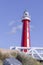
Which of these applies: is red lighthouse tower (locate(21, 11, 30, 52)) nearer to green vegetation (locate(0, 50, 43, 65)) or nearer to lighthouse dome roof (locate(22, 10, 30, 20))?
lighthouse dome roof (locate(22, 10, 30, 20))

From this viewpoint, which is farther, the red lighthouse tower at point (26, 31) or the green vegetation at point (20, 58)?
the red lighthouse tower at point (26, 31)

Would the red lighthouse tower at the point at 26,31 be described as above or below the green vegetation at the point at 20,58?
above

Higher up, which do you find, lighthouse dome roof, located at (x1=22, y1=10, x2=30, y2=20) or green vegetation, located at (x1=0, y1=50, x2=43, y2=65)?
lighthouse dome roof, located at (x1=22, y1=10, x2=30, y2=20)

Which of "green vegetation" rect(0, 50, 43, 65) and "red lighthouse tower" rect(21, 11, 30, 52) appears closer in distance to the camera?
"green vegetation" rect(0, 50, 43, 65)

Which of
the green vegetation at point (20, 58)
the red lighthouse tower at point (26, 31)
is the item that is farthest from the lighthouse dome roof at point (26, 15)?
the green vegetation at point (20, 58)

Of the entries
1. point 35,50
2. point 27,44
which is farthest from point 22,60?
point 27,44

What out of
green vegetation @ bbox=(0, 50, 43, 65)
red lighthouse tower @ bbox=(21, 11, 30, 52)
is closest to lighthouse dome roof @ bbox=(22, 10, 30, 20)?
red lighthouse tower @ bbox=(21, 11, 30, 52)

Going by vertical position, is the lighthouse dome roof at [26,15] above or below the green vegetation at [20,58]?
above

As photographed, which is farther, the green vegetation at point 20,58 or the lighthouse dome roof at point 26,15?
the lighthouse dome roof at point 26,15

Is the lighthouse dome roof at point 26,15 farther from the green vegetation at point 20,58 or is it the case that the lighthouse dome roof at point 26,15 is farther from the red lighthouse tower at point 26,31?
the green vegetation at point 20,58

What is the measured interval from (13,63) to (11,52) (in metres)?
2.70

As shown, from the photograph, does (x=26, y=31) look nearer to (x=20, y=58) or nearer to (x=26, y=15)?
(x=26, y=15)

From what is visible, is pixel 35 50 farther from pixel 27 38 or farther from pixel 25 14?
pixel 25 14

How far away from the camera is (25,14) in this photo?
118 feet
